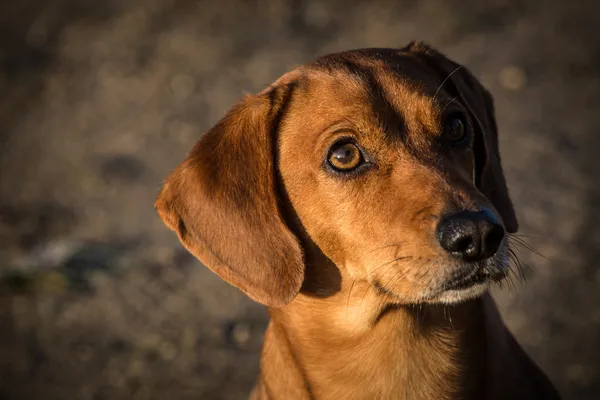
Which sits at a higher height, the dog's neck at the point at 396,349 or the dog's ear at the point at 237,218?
the dog's ear at the point at 237,218

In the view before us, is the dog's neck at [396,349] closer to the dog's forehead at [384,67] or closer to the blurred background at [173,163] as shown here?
the dog's forehead at [384,67]

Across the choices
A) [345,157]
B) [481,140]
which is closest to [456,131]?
[481,140]

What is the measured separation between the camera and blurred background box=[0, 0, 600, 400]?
548cm

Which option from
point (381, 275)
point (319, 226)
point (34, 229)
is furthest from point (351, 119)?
point (34, 229)

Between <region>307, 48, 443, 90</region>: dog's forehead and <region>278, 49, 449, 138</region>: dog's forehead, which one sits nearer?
<region>278, 49, 449, 138</region>: dog's forehead

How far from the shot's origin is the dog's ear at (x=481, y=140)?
10.8 ft

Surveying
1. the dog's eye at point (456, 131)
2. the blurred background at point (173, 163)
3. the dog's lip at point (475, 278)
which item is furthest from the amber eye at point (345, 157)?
the blurred background at point (173, 163)

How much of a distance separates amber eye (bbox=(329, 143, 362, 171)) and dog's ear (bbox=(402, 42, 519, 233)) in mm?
683

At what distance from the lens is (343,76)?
3010mm

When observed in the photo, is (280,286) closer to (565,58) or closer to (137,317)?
(137,317)

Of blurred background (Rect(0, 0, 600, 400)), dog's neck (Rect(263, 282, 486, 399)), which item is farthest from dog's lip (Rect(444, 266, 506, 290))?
blurred background (Rect(0, 0, 600, 400))

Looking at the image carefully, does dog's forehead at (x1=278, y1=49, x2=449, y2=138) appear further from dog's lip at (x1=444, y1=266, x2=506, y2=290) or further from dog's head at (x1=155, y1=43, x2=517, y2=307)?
dog's lip at (x1=444, y1=266, x2=506, y2=290)

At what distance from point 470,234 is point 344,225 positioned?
568 millimetres

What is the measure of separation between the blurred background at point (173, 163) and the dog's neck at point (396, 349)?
141cm
